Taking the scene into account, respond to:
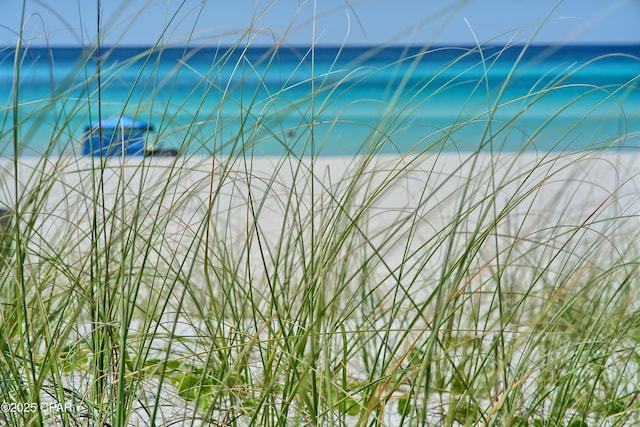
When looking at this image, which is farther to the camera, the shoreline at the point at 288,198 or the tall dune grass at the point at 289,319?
the shoreline at the point at 288,198

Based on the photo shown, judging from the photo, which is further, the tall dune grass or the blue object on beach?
the blue object on beach

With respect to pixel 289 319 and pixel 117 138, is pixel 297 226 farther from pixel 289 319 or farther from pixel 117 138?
pixel 117 138

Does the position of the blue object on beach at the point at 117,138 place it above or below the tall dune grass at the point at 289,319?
above

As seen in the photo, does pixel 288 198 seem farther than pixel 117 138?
No

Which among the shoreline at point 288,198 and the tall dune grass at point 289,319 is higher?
the shoreline at point 288,198

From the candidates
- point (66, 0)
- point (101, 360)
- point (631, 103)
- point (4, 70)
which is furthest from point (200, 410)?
point (4, 70)

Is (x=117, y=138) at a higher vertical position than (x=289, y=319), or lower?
higher

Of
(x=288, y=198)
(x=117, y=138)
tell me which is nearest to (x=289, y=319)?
(x=288, y=198)

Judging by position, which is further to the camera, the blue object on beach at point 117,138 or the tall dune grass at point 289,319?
the blue object on beach at point 117,138

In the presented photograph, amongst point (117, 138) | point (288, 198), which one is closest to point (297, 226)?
point (288, 198)

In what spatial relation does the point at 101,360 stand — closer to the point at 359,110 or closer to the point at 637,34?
the point at 637,34

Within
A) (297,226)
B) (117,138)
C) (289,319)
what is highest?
(117,138)

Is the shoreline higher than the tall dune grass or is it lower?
higher

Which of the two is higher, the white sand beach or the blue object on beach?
the blue object on beach
